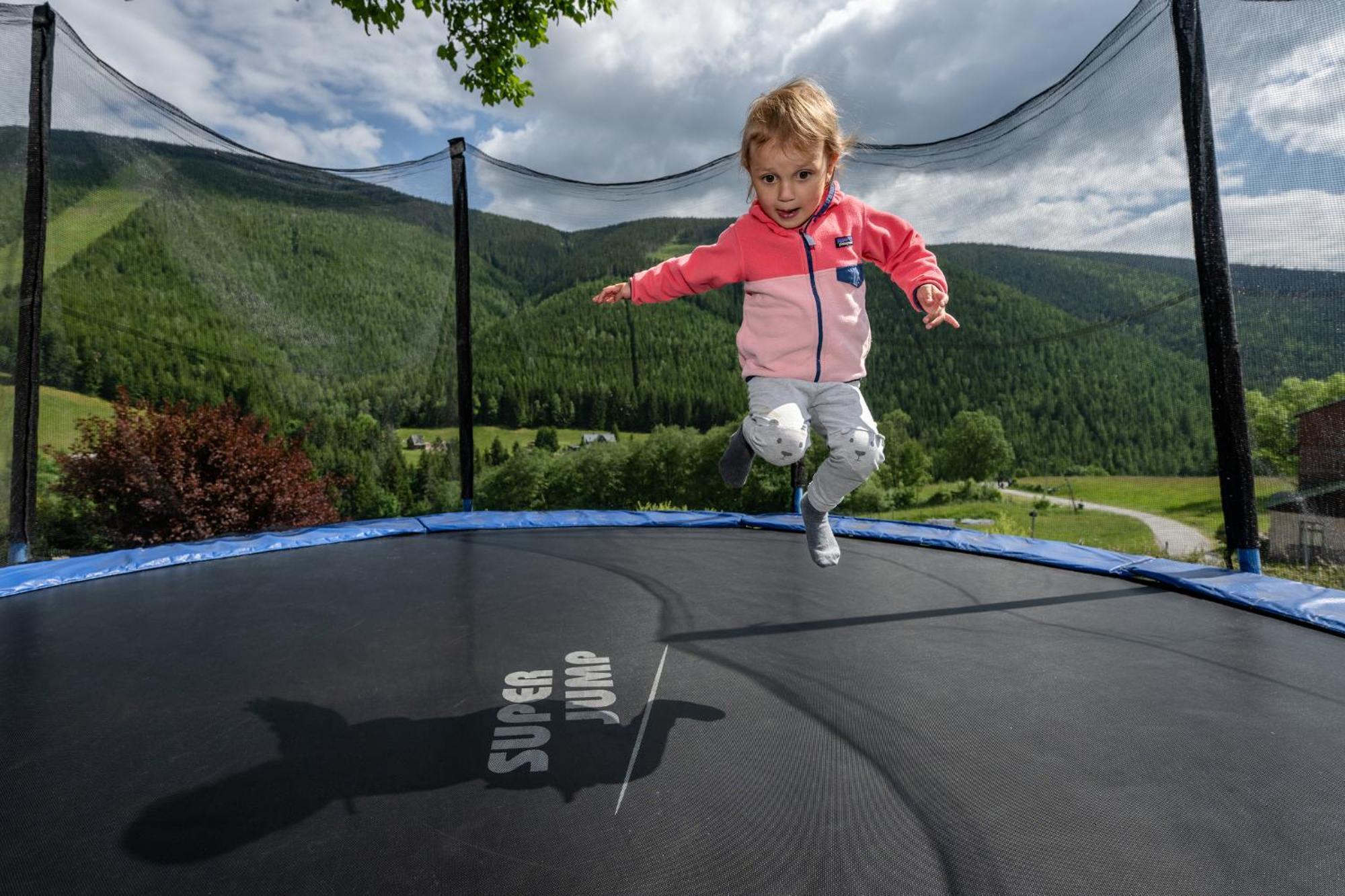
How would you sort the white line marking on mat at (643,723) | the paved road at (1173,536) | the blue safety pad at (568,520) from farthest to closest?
the blue safety pad at (568,520)
the paved road at (1173,536)
the white line marking on mat at (643,723)

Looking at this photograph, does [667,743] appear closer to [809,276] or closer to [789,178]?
[809,276]

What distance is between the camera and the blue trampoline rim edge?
6.98 feet

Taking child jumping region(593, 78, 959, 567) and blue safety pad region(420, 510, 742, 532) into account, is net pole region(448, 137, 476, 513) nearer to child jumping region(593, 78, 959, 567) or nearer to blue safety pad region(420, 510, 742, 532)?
blue safety pad region(420, 510, 742, 532)

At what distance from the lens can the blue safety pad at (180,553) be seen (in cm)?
248

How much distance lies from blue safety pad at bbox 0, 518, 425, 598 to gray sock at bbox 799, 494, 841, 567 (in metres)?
2.47

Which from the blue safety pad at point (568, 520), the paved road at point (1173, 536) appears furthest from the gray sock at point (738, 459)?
the blue safety pad at point (568, 520)

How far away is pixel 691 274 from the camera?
139cm

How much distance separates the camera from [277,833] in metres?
0.99

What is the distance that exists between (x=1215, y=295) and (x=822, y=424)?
185cm

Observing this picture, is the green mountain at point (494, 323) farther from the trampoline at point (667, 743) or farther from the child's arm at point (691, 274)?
the child's arm at point (691, 274)

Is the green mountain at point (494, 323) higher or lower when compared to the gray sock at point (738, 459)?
higher

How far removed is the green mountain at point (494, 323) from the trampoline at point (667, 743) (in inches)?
41.0

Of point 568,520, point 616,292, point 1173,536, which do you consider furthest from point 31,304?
point 1173,536

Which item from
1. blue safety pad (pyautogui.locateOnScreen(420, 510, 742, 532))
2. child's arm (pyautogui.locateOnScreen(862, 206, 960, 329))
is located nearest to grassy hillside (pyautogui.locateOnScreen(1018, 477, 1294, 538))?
blue safety pad (pyautogui.locateOnScreen(420, 510, 742, 532))
